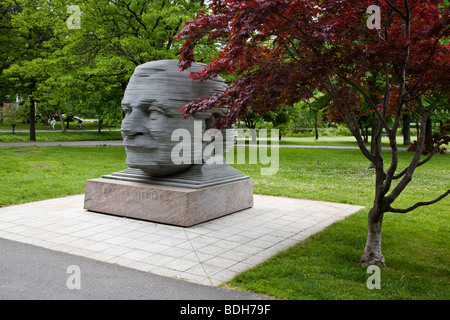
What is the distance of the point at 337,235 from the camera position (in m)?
7.05

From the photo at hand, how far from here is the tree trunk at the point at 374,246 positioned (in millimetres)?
5541

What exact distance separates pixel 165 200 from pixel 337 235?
322cm

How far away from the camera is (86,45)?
1909 cm

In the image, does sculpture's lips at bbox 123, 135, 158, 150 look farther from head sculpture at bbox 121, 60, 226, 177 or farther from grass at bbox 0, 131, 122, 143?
grass at bbox 0, 131, 122, 143

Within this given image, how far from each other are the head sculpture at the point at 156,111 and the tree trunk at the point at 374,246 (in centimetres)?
379

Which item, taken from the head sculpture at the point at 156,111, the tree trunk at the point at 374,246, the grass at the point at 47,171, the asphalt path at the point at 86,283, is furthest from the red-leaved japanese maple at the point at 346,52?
the grass at the point at 47,171

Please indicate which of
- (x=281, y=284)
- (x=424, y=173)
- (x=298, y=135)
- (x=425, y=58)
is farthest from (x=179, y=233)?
(x=298, y=135)

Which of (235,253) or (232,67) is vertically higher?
(232,67)

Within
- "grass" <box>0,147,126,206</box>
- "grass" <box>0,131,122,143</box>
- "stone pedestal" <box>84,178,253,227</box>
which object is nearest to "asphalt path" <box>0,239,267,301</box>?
"stone pedestal" <box>84,178,253,227</box>

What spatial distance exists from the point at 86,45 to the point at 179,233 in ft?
49.4

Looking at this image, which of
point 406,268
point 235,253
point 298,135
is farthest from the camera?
point 298,135

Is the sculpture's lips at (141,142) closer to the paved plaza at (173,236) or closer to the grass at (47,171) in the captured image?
the paved plaza at (173,236)

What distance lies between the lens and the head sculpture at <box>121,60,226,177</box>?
7.50 metres

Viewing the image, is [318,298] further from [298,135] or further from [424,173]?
[298,135]
